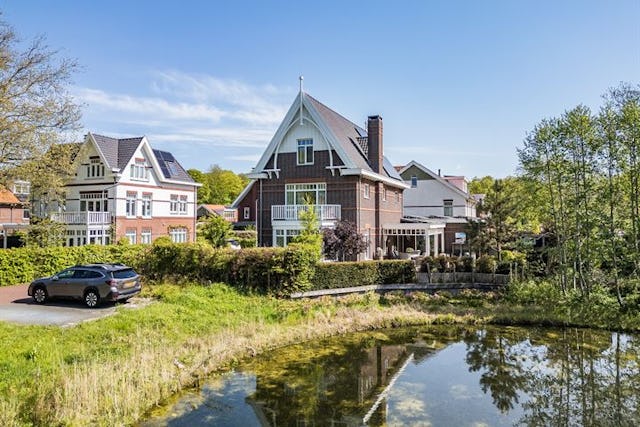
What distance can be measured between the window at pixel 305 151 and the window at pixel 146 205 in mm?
12326

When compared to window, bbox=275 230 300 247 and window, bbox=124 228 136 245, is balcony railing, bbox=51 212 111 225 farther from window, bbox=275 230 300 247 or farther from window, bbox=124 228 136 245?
window, bbox=275 230 300 247

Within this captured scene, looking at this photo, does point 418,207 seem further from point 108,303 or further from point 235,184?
point 235,184

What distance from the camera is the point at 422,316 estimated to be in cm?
1589

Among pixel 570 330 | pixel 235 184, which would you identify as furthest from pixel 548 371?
pixel 235 184

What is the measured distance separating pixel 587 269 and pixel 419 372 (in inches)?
377

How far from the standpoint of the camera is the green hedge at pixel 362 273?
691 inches

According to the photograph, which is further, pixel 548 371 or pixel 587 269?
pixel 587 269

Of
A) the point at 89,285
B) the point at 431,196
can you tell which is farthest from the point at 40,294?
the point at 431,196

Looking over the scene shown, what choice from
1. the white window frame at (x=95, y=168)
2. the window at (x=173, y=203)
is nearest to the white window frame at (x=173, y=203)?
the window at (x=173, y=203)

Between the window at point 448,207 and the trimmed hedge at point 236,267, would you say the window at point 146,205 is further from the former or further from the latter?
the window at point 448,207

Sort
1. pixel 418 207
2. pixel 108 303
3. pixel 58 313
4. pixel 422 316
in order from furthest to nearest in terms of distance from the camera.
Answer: pixel 418 207
pixel 422 316
pixel 108 303
pixel 58 313

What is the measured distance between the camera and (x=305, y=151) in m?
23.8

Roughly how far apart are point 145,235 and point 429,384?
24.5 metres

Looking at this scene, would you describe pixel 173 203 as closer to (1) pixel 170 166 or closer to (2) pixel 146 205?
(2) pixel 146 205
